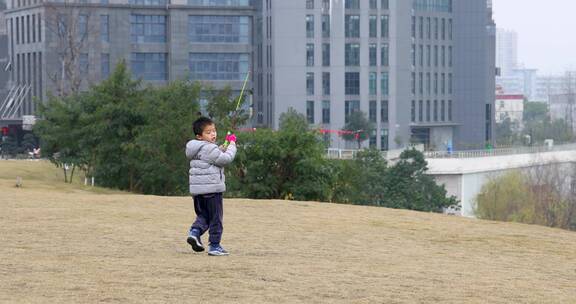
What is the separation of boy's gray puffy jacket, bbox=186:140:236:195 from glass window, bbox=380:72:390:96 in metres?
102

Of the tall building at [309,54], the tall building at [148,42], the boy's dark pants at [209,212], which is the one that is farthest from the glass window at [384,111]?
the boy's dark pants at [209,212]

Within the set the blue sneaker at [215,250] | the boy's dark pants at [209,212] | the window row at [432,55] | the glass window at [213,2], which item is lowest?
the blue sneaker at [215,250]

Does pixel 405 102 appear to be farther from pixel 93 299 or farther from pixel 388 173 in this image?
pixel 93 299

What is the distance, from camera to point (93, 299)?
12.6 metres

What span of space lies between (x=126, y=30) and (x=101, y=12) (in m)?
2.41

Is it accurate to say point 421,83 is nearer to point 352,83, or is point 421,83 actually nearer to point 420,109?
→ point 420,109

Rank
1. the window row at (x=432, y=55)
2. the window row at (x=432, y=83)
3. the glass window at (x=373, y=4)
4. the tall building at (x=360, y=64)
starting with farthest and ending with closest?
the window row at (x=432, y=83), the window row at (x=432, y=55), the glass window at (x=373, y=4), the tall building at (x=360, y=64)

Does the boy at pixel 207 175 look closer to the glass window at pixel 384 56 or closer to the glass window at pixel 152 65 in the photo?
the glass window at pixel 152 65

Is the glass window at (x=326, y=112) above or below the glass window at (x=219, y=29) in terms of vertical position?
below

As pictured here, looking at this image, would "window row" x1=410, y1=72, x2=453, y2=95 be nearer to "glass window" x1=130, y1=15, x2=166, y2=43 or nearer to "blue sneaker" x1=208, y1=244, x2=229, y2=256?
"glass window" x1=130, y1=15, x2=166, y2=43

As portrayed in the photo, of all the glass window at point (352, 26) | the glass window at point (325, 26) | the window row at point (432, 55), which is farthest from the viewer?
the window row at point (432, 55)

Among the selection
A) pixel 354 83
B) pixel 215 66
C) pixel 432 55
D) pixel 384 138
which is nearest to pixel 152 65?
pixel 215 66

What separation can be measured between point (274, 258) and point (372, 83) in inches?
3983

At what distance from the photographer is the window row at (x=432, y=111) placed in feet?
424
